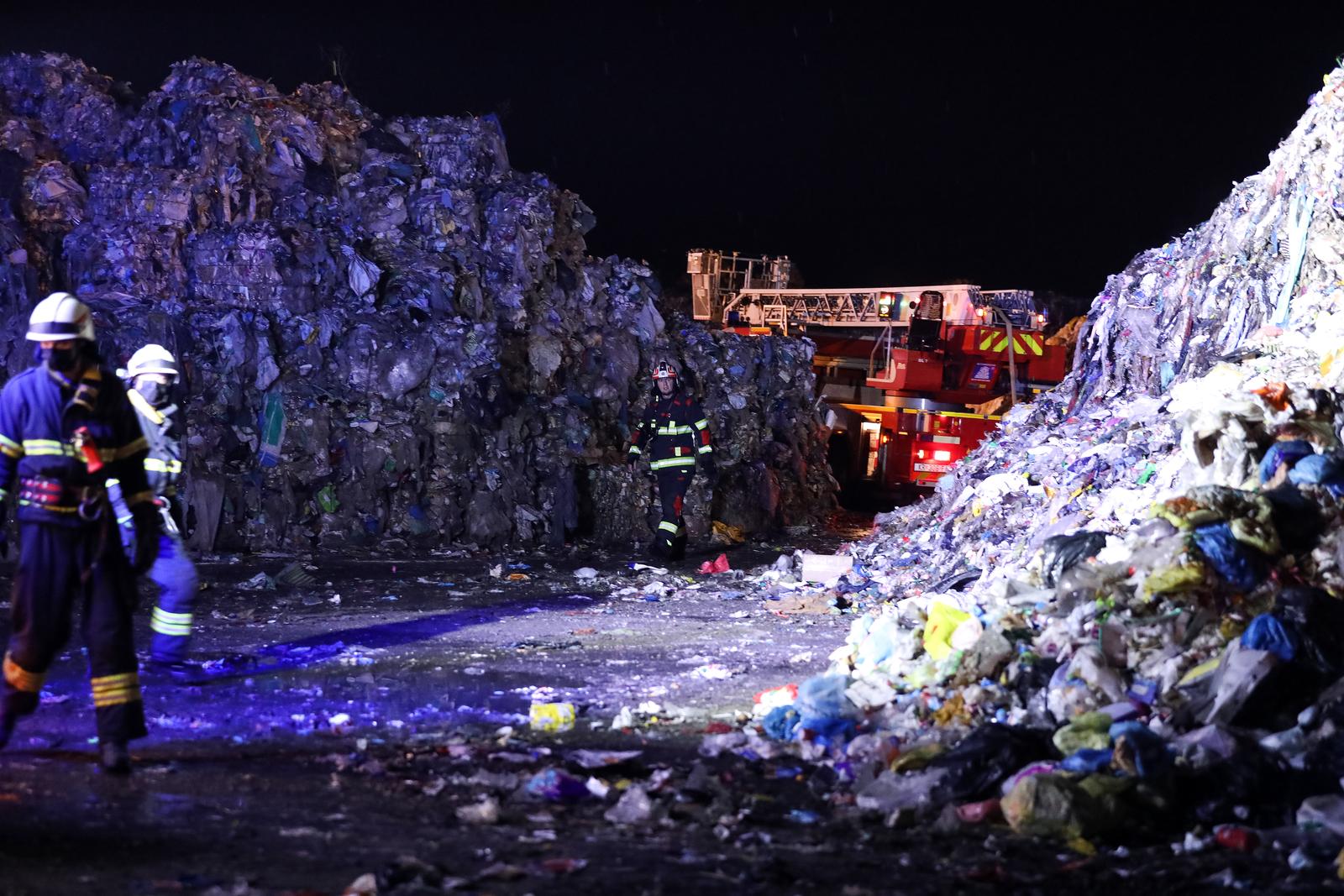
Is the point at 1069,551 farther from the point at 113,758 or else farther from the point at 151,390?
the point at 151,390

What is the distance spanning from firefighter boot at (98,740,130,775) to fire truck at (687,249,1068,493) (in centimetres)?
1278

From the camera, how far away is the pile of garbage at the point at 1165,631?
3943 mm

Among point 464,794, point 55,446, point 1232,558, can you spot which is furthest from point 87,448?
point 1232,558

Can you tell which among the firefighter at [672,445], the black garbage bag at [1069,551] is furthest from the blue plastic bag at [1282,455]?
the firefighter at [672,445]

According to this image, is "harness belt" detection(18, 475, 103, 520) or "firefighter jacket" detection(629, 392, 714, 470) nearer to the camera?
"harness belt" detection(18, 475, 103, 520)

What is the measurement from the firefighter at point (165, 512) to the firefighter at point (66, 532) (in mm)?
1275

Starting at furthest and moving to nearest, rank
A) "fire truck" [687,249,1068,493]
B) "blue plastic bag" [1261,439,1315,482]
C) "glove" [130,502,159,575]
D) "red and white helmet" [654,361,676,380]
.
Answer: "fire truck" [687,249,1068,493]
"red and white helmet" [654,361,676,380]
"blue plastic bag" [1261,439,1315,482]
"glove" [130,502,159,575]

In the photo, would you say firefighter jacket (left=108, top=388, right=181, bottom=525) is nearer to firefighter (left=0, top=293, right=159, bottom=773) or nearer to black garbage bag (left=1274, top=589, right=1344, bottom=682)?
firefighter (left=0, top=293, right=159, bottom=773)

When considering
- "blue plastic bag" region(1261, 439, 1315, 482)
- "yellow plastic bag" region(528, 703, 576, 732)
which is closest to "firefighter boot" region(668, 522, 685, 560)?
"yellow plastic bag" region(528, 703, 576, 732)

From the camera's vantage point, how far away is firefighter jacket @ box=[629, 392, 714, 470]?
35.0 ft

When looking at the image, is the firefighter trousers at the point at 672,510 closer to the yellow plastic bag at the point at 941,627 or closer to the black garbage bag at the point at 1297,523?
the yellow plastic bag at the point at 941,627

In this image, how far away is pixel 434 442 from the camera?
11875 millimetres

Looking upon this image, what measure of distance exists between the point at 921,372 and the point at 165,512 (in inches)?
451

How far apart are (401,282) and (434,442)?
1.73 metres
